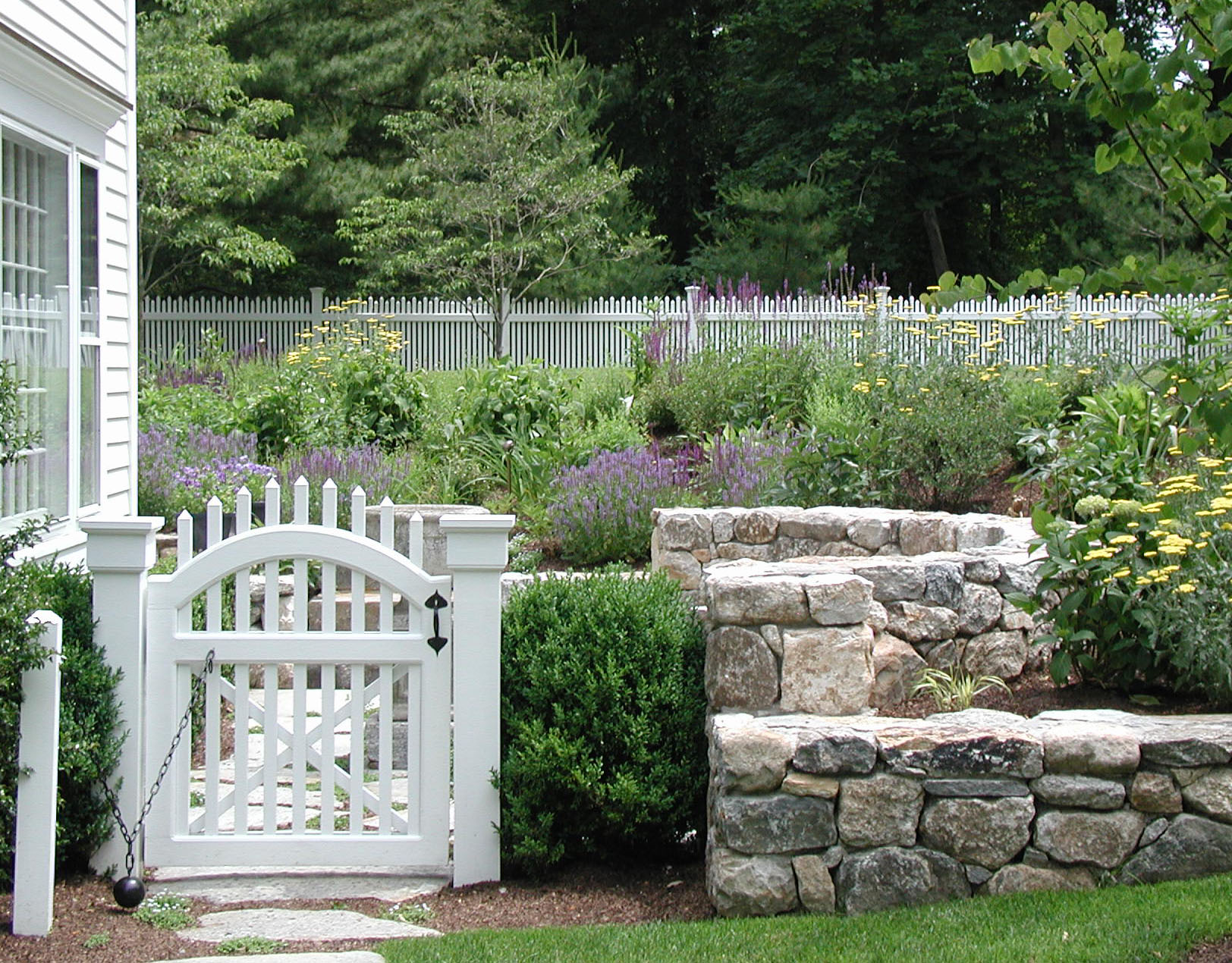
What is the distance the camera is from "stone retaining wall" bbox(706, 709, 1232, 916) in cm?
375

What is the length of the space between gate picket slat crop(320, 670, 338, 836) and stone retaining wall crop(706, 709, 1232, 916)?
4.14ft

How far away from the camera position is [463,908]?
4.00 m

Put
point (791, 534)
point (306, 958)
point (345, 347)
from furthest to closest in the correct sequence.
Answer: point (345, 347)
point (791, 534)
point (306, 958)

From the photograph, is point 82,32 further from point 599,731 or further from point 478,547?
point 599,731

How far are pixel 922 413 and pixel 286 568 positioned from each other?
13.7ft

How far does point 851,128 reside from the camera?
22.5 meters

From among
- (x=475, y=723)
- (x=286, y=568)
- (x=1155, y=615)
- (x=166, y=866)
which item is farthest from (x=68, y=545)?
(x=1155, y=615)

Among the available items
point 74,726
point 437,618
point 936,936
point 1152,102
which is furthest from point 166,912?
point 1152,102

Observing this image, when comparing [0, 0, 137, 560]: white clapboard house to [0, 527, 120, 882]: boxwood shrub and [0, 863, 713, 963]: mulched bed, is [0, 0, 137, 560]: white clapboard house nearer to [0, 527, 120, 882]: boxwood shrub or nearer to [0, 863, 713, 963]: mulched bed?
[0, 527, 120, 882]: boxwood shrub

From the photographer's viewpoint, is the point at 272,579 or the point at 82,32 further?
the point at 82,32

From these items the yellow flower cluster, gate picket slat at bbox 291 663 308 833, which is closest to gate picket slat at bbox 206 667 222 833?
gate picket slat at bbox 291 663 308 833

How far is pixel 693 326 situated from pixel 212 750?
1069 cm

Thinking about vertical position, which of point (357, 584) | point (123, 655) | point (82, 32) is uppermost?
point (82, 32)

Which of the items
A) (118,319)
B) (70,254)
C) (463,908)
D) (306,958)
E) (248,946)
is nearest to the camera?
(306,958)
